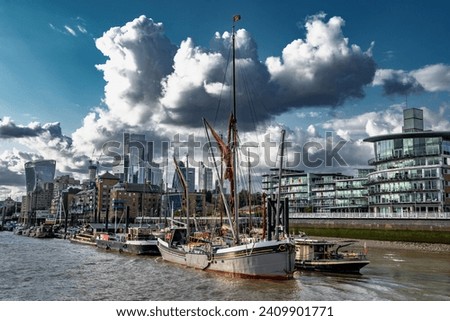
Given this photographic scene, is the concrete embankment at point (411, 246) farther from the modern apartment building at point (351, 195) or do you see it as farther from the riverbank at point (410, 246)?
the modern apartment building at point (351, 195)

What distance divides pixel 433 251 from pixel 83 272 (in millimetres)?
46571

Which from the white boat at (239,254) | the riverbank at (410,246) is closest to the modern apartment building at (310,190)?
the riverbank at (410,246)

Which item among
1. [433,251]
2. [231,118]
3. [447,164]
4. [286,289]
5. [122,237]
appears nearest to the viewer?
[286,289]

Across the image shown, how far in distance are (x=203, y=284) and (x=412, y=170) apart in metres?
68.5

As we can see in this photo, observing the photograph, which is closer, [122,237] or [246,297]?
[246,297]

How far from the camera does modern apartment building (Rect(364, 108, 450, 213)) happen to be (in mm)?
83250

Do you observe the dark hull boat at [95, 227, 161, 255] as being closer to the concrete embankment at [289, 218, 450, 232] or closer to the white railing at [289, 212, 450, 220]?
the concrete embankment at [289, 218, 450, 232]

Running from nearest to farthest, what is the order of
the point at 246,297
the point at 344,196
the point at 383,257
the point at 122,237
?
the point at 246,297 < the point at 383,257 < the point at 122,237 < the point at 344,196

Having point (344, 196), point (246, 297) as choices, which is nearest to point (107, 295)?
point (246, 297)

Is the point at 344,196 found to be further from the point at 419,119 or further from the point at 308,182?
the point at 419,119

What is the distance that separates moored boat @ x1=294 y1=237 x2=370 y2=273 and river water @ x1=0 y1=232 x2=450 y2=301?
1.16 metres

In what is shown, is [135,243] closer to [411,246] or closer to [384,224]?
[384,224]

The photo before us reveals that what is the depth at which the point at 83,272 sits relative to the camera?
4097 cm

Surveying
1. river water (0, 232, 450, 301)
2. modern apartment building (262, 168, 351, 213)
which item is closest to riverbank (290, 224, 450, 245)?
river water (0, 232, 450, 301)
